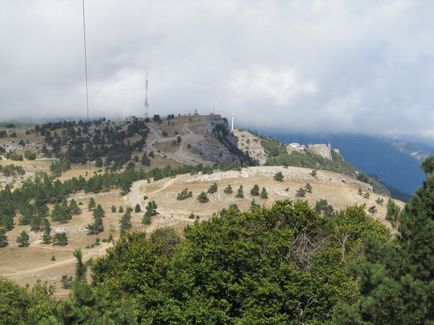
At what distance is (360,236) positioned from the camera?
4666 centimetres

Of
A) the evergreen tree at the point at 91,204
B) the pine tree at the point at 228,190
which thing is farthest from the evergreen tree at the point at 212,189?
the evergreen tree at the point at 91,204

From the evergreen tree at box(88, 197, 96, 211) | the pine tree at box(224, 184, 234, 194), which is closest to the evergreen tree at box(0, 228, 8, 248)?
the evergreen tree at box(88, 197, 96, 211)

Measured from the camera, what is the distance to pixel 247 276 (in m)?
36.9

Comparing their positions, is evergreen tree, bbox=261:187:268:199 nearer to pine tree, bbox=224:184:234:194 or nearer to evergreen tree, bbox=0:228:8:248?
pine tree, bbox=224:184:234:194

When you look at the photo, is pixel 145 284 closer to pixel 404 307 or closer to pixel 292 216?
pixel 292 216

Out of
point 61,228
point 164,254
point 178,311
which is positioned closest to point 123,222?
point 61,228

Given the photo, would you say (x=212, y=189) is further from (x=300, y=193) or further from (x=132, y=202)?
(x=300, y=193)

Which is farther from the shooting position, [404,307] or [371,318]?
[371,318]

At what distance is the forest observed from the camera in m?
24.7

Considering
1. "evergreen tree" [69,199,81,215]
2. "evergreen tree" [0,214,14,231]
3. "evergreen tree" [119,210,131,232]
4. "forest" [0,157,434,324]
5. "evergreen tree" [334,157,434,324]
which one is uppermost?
"evergreen tree" [334,157,434,324]

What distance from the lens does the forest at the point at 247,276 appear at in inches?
974

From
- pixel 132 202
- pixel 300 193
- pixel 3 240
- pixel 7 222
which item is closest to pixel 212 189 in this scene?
pixel 132 202

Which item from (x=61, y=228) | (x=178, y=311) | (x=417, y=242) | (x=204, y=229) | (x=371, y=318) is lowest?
(x=61, y=228)

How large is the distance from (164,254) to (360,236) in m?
16.7
